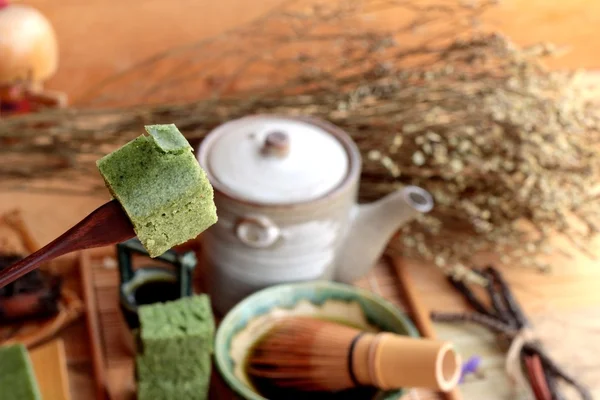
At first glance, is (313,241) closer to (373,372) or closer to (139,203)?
(373,372)

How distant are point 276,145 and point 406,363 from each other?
0.86ft

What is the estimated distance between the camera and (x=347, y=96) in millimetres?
985

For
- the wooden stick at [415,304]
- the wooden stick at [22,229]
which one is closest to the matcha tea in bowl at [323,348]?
the wooden stick at [415,304]

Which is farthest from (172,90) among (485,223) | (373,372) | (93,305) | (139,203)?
(139,203)

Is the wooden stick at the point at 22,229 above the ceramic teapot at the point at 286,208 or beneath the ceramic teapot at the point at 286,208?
beneath

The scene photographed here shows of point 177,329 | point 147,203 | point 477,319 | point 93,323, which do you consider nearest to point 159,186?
point 147,203

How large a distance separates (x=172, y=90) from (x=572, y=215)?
68cm

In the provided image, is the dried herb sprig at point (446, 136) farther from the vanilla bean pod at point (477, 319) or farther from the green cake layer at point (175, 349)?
the green cake layer at point (175, 349)

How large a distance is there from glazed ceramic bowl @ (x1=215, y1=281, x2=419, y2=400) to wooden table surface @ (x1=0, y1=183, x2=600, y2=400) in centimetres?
16

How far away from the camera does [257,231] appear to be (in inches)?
30.7

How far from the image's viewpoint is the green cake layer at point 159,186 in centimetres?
36

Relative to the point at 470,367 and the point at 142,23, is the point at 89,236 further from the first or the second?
the point at 142,23

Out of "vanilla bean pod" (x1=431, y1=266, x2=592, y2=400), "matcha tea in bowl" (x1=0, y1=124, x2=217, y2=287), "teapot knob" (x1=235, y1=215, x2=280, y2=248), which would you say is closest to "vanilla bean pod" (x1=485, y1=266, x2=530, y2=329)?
"vanilla bean pod" (x1=431, y1=266, x2=592, y2=400)

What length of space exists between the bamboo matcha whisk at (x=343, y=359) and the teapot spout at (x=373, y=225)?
113 mm
